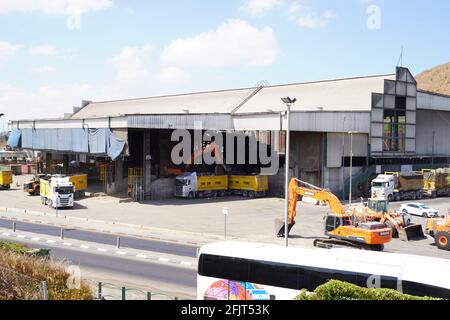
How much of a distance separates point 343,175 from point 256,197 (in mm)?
11737

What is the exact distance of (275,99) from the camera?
75312 mm

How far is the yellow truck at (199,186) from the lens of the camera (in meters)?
63.3

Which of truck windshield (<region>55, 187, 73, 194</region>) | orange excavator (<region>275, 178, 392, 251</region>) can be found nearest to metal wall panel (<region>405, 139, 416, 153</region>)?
orange excavator (<region>275, 178, 392, 251</region>)

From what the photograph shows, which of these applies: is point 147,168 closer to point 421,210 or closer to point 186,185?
point 186,185

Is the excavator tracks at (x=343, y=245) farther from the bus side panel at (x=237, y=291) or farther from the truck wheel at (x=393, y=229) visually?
the bus side panel at (x=237, y=291)

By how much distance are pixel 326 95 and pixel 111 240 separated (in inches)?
1750

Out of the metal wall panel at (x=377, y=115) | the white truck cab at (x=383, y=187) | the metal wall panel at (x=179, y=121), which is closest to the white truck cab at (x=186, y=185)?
the metal wall panel at (x=179, y=121)

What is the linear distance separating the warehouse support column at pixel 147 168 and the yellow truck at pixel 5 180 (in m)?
25.2

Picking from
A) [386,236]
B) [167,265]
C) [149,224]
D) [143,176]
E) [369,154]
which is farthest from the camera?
A: [369,154]

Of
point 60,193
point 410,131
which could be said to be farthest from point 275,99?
point 60,193

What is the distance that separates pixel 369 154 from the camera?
6850cm

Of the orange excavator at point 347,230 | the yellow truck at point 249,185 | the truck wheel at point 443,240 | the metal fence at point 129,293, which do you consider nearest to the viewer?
the metal fence at point 129,293

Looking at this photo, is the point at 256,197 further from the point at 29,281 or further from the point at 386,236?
the point at 29,281

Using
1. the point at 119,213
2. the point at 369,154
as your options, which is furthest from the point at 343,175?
the point at 119,213
